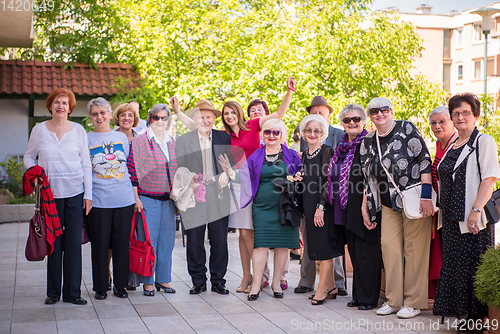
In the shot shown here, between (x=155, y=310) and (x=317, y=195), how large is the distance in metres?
1.95

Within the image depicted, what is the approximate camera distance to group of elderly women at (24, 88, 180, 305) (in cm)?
523

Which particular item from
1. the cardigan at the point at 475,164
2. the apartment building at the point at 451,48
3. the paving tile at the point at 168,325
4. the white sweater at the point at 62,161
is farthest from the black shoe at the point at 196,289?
the apartment building at the point at 451,48

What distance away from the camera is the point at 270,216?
18.6ft

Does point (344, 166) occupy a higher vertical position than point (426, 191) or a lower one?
higher

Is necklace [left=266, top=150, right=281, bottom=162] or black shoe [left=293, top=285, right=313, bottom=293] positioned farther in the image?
black shoe [left=293, top=285, right=313, bottom=293]

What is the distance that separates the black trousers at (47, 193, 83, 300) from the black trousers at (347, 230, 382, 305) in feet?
8.93

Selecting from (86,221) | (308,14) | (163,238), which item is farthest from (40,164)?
(308,14)

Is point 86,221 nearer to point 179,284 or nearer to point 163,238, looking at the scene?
point 163,238

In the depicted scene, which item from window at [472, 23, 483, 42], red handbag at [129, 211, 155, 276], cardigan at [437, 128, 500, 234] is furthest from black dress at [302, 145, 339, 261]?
window at [472, 23, 483, 42]

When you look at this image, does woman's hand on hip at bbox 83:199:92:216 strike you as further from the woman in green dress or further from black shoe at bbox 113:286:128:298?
the woman in green dress

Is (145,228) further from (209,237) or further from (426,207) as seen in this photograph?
(426,207)

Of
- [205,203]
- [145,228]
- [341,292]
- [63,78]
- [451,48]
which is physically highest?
[451,48]

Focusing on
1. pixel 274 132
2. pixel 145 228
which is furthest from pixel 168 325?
pixel 274 132

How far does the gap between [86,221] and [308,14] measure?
1183cm
